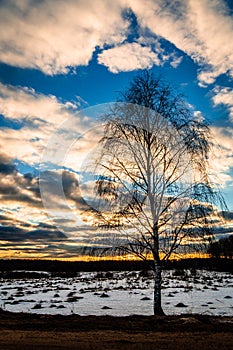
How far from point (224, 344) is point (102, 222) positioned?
6137 mm

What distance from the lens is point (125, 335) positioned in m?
7.83

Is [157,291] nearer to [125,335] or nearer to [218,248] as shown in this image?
[218,248]

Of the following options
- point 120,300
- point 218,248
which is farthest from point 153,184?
point 120,300

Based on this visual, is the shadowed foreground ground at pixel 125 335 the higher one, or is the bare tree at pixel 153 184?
the bare tree at pixel 153 184

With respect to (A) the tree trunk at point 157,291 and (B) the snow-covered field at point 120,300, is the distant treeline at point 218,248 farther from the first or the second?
(B) the snow-covered field at point 120,300

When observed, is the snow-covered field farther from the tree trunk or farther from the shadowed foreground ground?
the shadowed foreground ground

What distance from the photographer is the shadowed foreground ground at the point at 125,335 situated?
636cm

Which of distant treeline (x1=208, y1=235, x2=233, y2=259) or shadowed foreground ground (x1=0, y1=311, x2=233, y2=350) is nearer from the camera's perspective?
shadowed foreground ground (x1=0, y1=311, x2=233, y2=350)

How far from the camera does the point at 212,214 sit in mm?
11008

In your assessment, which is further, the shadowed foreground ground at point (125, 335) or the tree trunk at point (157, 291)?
the tree trunk at point (157, 291)

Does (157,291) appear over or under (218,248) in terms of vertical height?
under

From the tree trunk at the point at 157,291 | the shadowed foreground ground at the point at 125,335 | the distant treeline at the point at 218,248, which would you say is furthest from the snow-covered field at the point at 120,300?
the shadowed foreground ground at the point at 125,335

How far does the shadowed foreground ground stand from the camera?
20.9ft

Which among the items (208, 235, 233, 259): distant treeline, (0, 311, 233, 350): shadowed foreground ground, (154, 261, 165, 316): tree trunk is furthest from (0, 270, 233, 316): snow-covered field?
(0, 311, 233, 350): shadowed foreground ground
